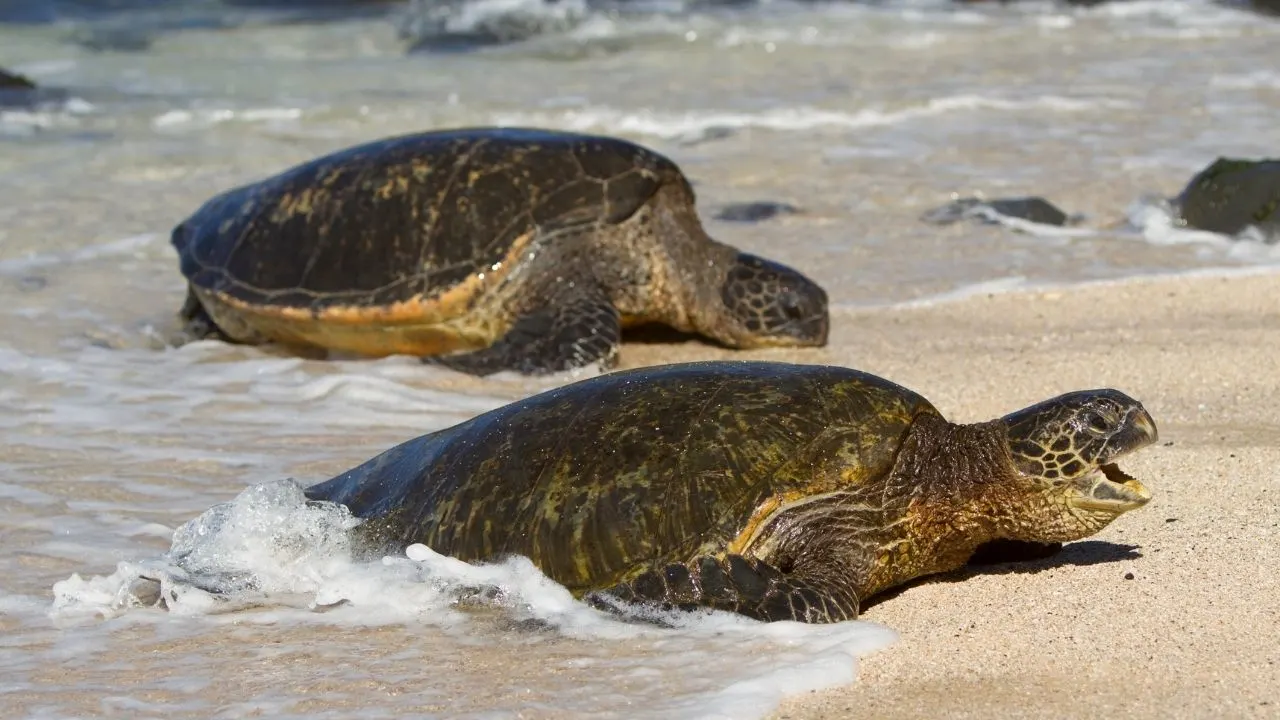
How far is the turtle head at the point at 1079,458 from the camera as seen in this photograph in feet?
12.3

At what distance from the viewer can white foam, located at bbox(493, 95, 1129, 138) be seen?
1205cm

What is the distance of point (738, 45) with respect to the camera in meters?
17.0

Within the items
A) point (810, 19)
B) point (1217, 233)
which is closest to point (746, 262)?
point (1217, 233)

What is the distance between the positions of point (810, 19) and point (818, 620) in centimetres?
1612

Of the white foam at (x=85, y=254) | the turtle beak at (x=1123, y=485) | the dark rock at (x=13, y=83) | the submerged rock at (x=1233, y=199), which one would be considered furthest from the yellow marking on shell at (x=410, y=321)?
the dark rock at (x=13, y=83)

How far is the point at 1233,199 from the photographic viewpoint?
8203 millimetres

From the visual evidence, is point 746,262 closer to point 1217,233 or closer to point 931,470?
point 1217,233

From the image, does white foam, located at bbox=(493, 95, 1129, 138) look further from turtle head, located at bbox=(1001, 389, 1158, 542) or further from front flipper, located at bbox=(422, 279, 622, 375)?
turtle head, located at bbox=(1001, 389, 1158, 542)

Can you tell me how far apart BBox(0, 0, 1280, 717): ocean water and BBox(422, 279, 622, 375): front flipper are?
0.49 feet

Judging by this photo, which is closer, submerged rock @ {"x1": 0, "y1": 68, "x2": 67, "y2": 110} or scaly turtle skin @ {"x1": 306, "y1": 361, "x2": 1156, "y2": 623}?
scaly turtle skin @ {"x1": 306, "y1": 361, "x2": 1156, "y2": 623}

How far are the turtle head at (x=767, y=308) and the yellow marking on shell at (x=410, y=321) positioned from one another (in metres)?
0.88

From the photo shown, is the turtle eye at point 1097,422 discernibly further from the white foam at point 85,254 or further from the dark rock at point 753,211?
the white foam at point 85,254

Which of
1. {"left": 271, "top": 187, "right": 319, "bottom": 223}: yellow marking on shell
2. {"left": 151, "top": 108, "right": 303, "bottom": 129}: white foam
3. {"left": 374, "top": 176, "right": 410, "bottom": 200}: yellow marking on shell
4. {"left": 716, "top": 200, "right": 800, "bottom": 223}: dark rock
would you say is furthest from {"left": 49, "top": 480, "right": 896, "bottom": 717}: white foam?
{"left": 151, "top": 108, "right": 303, "bottom": 129}: white foam

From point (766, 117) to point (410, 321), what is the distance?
6.13 m
